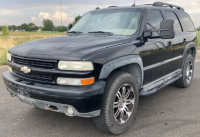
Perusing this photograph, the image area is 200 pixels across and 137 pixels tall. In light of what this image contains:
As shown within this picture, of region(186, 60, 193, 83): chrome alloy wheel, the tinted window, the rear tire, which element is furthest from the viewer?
region(186, 60, 193, 83): chrome alloy wheel

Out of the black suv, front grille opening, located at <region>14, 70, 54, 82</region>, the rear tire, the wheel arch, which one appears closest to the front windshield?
the black suv

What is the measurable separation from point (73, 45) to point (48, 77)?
0.56m

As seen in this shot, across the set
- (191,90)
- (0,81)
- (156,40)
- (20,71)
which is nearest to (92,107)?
(20,71)

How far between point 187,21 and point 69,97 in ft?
13.8

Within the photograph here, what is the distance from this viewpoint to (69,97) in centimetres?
244

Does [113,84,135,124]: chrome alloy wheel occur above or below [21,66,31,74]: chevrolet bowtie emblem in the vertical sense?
below

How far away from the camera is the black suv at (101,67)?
2.50 m

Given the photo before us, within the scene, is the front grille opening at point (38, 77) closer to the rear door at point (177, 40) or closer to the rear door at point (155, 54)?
the rear door at point (155, 54)

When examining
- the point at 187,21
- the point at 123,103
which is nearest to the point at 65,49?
the point at 123,103

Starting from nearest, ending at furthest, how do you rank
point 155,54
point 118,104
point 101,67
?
point 101,67 → point 118,104 → point 155,54

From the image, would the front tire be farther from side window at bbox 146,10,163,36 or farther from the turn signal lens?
side window at bbox 146,10,163,36

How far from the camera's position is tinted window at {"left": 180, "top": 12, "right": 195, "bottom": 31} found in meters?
5.16

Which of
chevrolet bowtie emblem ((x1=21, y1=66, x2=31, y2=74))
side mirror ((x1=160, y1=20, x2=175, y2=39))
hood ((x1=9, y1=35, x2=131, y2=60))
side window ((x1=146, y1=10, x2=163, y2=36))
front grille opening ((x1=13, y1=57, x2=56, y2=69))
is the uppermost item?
side window ((x1=146, y1=10, x2=163, y2=36))

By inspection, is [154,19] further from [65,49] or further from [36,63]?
[36,63]
